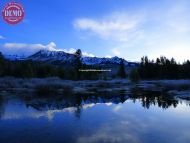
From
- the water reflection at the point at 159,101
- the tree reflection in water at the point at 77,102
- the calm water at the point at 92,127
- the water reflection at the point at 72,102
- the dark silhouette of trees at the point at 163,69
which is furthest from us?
the dark silhouette of trees at the point at 163,69

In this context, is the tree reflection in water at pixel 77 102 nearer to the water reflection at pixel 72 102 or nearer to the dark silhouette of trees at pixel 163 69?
the water reflection at pixel 72 102

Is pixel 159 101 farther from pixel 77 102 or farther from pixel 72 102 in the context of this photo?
pixel 72 102

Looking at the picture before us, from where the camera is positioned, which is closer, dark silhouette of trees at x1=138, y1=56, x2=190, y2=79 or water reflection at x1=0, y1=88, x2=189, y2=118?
water reflection at x1=0, y1=88, x2=189, y2=118

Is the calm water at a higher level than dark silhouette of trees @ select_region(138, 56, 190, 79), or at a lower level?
lower

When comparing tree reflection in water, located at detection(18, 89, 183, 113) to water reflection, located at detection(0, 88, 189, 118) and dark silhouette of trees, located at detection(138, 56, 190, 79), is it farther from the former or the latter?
dark silhouette of trees, located at detection(138, 56, 190, 79)

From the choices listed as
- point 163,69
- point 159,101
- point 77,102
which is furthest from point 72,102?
point 163,69

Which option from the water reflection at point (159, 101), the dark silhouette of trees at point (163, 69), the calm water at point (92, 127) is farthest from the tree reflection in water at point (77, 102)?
the dark silhouette of trees at point (163, 69)

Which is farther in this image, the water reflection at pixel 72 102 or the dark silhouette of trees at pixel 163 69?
the dark silhouette of trees at pixel 163 69

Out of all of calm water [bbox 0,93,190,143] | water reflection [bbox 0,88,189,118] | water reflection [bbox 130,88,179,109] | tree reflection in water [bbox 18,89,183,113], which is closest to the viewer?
calm water [bbox 0,93,190,143]

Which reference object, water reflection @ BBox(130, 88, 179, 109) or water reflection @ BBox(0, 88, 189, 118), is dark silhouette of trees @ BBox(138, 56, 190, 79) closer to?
water reflection @ BBox(130, 88, 179, 109)

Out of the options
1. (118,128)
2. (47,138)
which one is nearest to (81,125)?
(118,128)

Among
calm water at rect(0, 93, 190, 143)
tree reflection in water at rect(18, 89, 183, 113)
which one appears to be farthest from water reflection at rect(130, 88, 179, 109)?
calm water at rect(0, 93, 190, 143)

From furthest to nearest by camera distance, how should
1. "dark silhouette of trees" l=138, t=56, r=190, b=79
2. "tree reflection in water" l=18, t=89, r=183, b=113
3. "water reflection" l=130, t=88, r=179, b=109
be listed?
"dark silhouette of trees" l=138, t=56, r=190, b=79
"water reflection" l=130, t=88, r=179, b=109
"tree reflection in water" l=18, t=89, r=183, b=113

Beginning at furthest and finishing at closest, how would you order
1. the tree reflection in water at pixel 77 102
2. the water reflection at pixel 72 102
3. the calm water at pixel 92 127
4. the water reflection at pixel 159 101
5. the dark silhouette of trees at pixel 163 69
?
the dark silhouette of trees at pixel 163 69
the water reflection at pixel 159 101
the tree reflection in water at pixel 77 102
the water reflection at pixel 72 102
the calm water at pixel 92 127
